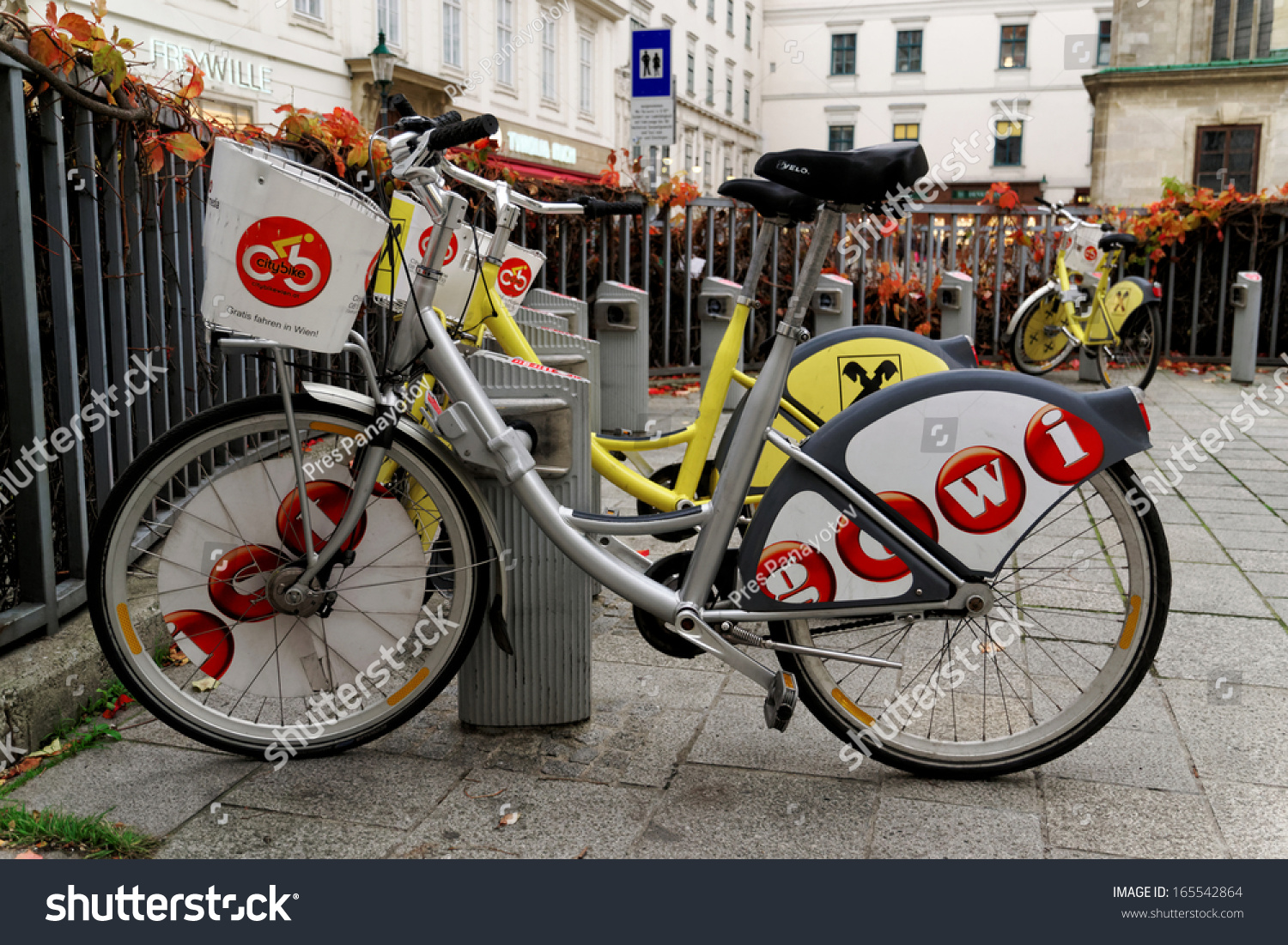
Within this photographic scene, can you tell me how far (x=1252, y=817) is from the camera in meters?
2.53

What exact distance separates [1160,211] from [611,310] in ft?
22.9

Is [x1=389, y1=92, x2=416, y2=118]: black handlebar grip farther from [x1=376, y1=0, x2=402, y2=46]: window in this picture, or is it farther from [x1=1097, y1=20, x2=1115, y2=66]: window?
[x1=1097, y1=20, x2=1115, y2=66]: window

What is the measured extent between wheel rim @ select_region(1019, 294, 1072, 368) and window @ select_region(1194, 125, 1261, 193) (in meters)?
16.2

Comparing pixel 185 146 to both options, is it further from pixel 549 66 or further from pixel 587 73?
pixel 587 73

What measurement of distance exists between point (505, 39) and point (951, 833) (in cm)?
2562

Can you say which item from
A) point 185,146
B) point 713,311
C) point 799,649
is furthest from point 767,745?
point 713,311

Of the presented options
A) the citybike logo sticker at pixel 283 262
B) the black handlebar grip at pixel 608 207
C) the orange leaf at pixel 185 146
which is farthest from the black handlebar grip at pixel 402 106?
the orange leaf at pixel 185 146

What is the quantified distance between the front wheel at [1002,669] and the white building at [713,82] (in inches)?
1306

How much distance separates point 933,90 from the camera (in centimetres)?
5084

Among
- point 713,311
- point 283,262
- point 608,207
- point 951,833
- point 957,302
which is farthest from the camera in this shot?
point 957,302

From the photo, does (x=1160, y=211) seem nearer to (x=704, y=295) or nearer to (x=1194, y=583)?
(x=704, y=295)

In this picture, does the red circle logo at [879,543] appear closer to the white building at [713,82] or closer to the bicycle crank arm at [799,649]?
the bicycle crank arm at [799,649]

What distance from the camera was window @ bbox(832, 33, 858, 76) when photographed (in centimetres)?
5216

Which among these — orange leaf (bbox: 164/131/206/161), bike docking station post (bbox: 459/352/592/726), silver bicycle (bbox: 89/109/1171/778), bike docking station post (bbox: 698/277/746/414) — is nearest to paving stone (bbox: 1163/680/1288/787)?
silver bicycle (bbox: 89/109/1171/778)
